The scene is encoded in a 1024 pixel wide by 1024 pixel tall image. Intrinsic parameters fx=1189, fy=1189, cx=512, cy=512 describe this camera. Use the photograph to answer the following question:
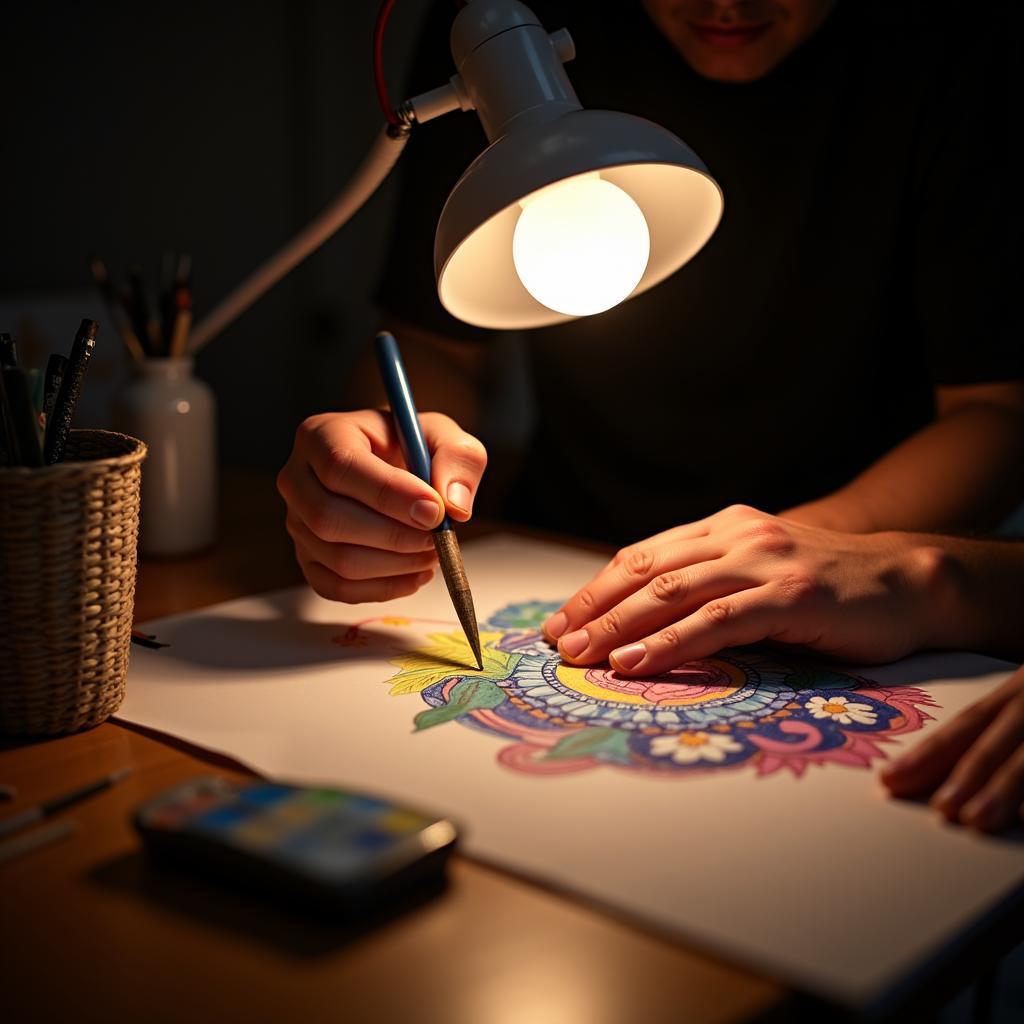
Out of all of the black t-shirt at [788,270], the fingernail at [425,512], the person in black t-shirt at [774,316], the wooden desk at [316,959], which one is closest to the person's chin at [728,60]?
the person in black t-shirt at [774,316]

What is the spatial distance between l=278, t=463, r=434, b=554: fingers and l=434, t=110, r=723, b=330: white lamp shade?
15 cm

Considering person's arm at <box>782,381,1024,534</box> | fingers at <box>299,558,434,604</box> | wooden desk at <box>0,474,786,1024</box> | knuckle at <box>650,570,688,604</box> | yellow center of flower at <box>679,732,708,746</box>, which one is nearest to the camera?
wooden desk at <box>0,474,786,1024</box>

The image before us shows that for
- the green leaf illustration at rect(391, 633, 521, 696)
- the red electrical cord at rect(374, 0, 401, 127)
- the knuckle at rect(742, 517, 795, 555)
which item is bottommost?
the green leaf illustration at rect(391, 633, 521, 696)

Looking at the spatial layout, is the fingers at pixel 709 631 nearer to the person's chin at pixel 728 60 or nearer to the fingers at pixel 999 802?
the fingers at pixel 999 802

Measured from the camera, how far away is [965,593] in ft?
2.60

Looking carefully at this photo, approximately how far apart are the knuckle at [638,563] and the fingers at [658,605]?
21mm

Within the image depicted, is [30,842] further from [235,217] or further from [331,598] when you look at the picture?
[235,217]

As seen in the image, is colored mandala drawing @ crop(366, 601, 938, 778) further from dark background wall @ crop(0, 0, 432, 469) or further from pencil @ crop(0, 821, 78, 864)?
A: dark background wall @ crop(0, 0, 432, 469)

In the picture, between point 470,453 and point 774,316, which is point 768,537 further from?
point 774,316

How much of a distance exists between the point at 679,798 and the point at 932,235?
0.77m

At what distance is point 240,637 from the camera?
819 millimetres

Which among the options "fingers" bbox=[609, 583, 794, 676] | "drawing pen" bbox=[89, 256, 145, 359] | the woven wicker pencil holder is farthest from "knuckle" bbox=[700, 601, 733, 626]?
"drawing pen" bbox=[89, 256, 145, 359]

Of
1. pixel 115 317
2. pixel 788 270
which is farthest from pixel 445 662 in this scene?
pixel 788 270

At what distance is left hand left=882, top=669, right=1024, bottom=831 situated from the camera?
21.7 inches
